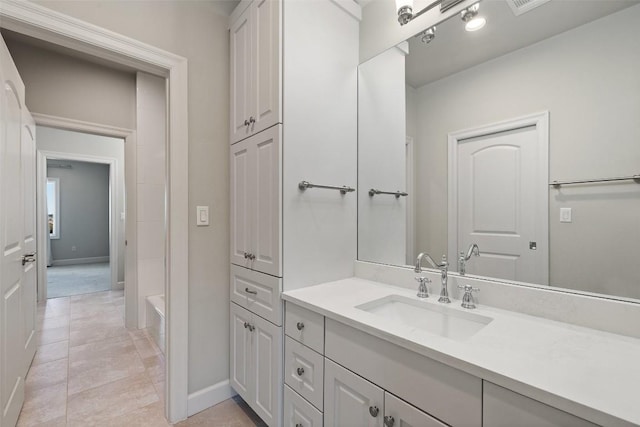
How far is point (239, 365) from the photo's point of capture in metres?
1.70

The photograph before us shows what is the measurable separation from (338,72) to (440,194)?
897mm

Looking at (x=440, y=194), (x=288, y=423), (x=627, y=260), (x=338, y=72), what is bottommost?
(x=288, y=423)

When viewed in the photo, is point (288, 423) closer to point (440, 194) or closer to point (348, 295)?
point (348, 295)

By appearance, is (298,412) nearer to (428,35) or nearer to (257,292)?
(257,292)

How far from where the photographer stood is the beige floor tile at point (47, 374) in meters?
1.98

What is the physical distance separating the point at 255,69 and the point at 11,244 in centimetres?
160

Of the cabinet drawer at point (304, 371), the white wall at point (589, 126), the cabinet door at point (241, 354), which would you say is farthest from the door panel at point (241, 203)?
the white wall at point (589, 126)

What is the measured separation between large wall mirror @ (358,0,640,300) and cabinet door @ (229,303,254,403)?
2.58ft

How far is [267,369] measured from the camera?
1441 millimetres

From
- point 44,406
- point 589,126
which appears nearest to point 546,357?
point 589,126

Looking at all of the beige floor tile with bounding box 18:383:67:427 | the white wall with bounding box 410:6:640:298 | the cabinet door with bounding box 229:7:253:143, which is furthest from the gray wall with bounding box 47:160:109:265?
the white wall with bounding box 410:6:640:298

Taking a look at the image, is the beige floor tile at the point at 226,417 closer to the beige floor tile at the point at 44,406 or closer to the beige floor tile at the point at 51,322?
the beige floor tile at the point at 44,406

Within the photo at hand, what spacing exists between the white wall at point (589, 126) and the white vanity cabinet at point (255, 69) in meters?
1.01

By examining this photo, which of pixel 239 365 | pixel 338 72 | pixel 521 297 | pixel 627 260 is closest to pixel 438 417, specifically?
pixel 521 297
